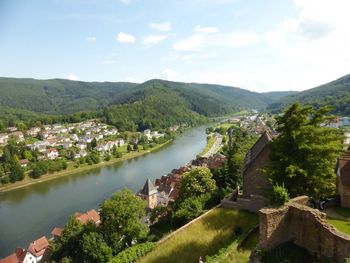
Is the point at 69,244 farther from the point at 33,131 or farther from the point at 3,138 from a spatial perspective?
the point at 33,131

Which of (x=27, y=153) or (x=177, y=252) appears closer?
(x=177, y=252)

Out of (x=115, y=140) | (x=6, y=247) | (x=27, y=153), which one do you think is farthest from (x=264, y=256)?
(x=115, y=140)

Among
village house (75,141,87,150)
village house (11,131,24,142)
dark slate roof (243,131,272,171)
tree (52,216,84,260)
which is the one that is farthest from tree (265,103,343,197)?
village house (11,131,24,142)

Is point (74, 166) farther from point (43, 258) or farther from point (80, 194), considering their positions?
point (43, 258)

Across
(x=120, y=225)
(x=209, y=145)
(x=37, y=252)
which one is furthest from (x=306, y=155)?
(x=209, y=145)

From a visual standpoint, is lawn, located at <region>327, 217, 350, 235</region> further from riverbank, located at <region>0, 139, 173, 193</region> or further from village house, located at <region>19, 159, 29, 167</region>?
village house, located at <region>19, 159, 29, 167</region>

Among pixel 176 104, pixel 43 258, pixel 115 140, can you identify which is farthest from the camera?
pixel 176 104

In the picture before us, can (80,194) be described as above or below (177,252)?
below
